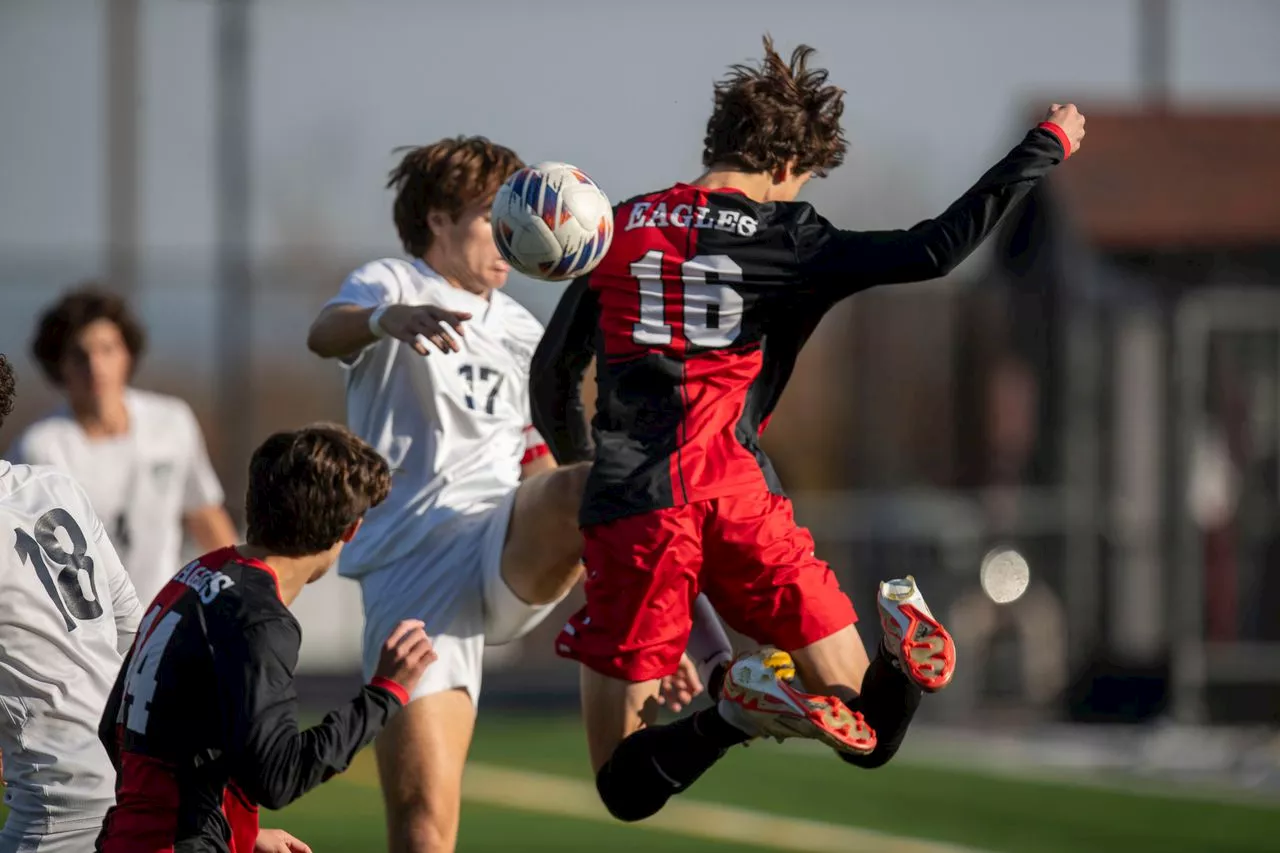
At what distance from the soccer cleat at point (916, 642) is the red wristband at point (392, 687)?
1.37 m

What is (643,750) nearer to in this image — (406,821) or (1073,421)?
(406,821)

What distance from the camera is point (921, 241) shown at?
5.31 m

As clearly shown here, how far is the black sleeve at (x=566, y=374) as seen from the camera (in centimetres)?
575

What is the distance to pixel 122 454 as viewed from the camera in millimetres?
8188

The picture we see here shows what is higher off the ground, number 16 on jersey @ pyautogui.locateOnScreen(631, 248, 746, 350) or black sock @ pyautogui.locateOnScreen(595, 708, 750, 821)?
number 16 on jersey @ pyautogui.locateOnScreen(631, 248, 746, 350)

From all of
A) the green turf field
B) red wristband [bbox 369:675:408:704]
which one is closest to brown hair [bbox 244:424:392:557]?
red wristband [bbox 369:675:408:704]

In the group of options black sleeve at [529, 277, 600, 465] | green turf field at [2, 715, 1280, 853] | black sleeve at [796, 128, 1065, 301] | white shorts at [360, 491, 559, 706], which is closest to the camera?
black sleeve at [796, 128, 1065, 301]

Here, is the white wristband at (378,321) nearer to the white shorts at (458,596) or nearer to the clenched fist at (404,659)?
the white shorts at (458,596)

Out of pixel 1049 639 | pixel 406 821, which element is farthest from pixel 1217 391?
pixel 406 821

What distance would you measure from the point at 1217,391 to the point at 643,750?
11.5m

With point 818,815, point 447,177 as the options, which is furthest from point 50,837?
point 818,815

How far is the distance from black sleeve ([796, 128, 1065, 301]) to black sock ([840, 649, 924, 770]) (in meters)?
1.03

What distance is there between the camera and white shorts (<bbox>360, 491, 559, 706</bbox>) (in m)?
6.18

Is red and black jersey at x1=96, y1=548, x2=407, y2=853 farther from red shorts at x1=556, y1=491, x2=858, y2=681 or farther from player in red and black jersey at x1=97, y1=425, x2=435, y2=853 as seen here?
red shorts at x1=556, y1=491, x2=858, y2=681
